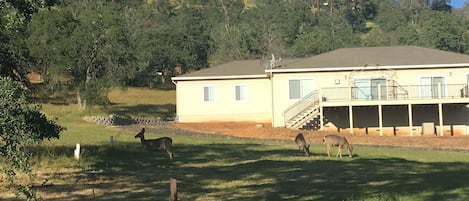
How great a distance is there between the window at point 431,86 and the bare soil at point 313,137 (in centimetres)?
357

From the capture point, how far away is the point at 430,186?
13.6 metres

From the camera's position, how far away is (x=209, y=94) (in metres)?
41.3

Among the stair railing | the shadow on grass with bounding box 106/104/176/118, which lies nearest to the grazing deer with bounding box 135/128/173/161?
the stair railing

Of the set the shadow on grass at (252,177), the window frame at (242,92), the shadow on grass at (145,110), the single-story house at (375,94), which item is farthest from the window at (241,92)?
the shadow on grass at (252,177)

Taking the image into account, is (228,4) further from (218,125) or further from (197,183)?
(197,183)

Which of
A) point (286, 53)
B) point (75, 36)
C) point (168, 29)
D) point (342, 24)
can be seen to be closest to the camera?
point (75, 36)

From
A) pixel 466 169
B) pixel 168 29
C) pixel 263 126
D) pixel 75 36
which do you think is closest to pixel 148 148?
pixel 466 169

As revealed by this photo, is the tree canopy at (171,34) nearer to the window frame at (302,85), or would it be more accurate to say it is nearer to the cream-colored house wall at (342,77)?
the cream-colored house wall at (342,77)

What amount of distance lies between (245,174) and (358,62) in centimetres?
2290

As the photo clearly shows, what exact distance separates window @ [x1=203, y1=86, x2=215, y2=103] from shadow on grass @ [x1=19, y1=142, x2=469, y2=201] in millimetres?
18993

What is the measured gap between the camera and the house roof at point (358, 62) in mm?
36906

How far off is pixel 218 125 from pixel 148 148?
19.2 metres

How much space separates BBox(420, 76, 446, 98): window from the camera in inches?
1423

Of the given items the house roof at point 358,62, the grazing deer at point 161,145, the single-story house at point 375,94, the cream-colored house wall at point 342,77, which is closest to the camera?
the grazing deer at point 161,145
